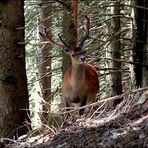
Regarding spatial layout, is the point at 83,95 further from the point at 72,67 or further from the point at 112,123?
the point at 112,123

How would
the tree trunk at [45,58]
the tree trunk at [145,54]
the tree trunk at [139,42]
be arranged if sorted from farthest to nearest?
the tree trunk at [45,58], the tree trunk at [139,42], the tree trunk at [145,54]

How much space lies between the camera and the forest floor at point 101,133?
4.23 meters

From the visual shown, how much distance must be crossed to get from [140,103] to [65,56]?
117 inches

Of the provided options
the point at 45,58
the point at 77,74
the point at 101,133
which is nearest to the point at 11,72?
the point at 77,74

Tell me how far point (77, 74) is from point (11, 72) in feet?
6.50

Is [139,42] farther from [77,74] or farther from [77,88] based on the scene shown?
[77,88]

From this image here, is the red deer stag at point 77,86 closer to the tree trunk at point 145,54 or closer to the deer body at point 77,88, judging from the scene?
the deer body at point 77,88

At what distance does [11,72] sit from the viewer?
21.4 feet

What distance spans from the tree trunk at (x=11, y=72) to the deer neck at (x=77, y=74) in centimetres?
173

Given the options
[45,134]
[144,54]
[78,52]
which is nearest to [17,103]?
[45,134]

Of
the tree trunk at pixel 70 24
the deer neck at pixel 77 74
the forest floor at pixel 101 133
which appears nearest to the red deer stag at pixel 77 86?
the deer neck at pixel 77 74

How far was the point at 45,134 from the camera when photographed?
5.45 metres

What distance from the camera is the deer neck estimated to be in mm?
8203

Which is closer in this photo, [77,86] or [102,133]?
[102,133]
